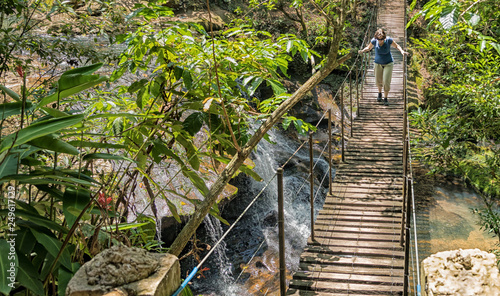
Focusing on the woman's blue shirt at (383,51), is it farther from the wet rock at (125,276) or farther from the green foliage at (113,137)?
the wet rock at (125,276)

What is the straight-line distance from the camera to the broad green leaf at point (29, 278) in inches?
47.8

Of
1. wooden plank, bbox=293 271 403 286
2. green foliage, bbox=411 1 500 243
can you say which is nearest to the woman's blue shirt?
green foliage, bbox=411 1 500 243

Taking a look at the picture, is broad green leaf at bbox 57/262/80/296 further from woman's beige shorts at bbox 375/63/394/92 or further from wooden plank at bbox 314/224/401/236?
woman's beige shorts at bbox 375/63/394/92

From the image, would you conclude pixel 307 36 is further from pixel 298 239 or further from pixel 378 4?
pixel 298 239

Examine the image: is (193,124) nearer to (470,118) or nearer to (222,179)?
(222,179)

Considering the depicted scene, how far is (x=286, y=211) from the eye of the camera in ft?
22.7

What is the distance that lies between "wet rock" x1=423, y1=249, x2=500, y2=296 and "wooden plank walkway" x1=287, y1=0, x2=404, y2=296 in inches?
15.5

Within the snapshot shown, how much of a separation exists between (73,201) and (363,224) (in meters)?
3.18

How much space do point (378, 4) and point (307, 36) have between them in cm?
340

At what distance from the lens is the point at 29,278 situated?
4.01 ft

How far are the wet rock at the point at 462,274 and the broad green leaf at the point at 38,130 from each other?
2415mm

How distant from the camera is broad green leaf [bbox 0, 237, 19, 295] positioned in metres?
1.10

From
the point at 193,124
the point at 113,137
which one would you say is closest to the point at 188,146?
the point at 193,124

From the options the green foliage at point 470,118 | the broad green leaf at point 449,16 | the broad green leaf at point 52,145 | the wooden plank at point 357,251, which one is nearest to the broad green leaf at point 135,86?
the broad green leaf at point 52,145
